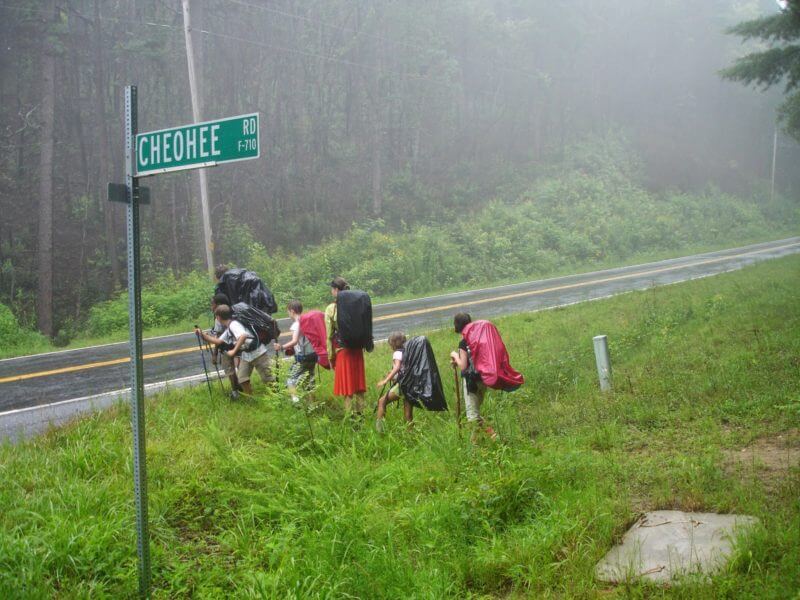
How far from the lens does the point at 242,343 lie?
867 cm

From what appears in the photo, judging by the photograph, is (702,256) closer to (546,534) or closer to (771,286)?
(771,286)

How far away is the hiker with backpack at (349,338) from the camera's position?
27.0ft

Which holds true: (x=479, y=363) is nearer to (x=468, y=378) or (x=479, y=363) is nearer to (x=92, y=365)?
(x=468, y=378)

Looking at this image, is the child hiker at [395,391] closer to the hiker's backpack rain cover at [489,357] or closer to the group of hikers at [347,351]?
the group of hikers at [347,351]

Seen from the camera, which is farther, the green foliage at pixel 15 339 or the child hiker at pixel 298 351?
the green foliage at pixel 15 339

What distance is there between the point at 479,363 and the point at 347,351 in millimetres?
1560

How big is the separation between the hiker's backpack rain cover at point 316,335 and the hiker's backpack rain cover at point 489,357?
1.94 metres

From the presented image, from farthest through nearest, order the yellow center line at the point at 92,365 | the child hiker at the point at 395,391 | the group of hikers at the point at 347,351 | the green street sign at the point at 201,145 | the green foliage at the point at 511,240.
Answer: the green foliage at the point at 511,240 → the yellow center line at the point at 92,365 → the child hiker at the point at 395,391 → the group of hikers at the point at 347,351 → the green street sign at the point at 201,145

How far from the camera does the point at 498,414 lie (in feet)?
27.2

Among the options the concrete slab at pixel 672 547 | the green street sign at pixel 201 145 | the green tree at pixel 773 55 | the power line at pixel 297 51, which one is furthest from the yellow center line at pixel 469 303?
the power line at pixel 297 51

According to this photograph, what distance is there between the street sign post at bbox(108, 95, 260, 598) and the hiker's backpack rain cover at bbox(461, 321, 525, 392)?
4.07 m

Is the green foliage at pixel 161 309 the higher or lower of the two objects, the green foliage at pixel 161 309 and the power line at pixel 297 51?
the lower

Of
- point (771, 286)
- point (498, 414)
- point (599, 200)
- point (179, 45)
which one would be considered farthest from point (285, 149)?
point (498, 414)

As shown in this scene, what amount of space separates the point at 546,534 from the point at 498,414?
3301 mm
